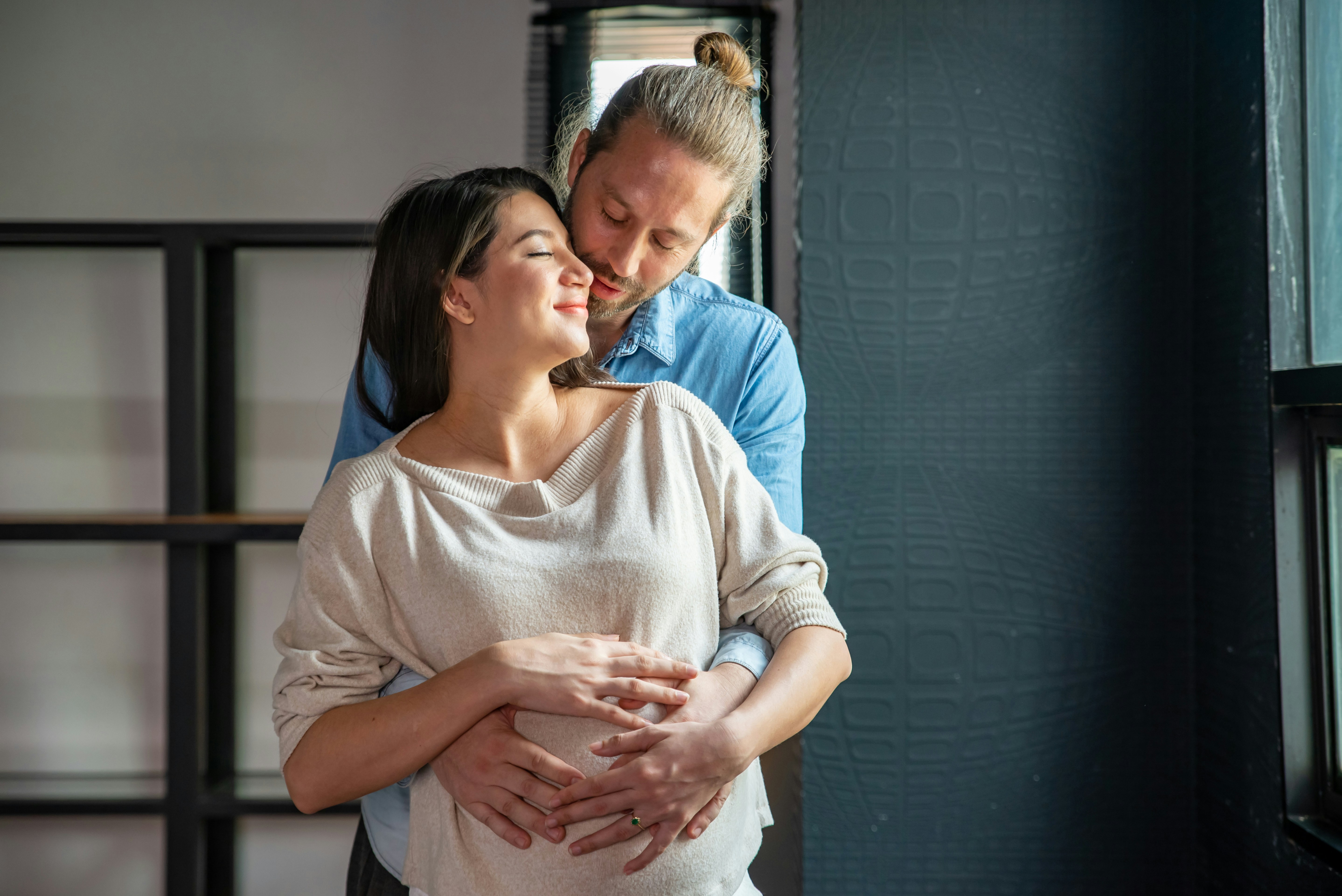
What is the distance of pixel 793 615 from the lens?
3.90 ft

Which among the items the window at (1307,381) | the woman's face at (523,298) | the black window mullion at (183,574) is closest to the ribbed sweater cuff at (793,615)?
the woman's face at (523,298)

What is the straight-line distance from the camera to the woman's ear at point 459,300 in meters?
1.26

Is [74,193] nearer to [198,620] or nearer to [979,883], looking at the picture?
[198,620]

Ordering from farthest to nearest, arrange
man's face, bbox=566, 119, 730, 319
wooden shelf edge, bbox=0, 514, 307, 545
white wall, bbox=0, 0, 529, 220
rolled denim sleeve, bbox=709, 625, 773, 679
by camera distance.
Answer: white wall, bbox=0, 0, 529, 220 < wooden shelf edge, bbox=0, 514, 307, 545 < man's face, bbox=566, 119, 730, 319 < rolled denim sleeve, bbox=709, 625, 773, 679

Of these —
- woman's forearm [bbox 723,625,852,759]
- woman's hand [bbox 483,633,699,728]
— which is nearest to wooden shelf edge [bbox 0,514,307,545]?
woman's hand [bbox 483,633,699,728]

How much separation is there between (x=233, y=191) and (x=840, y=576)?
6.08 ft

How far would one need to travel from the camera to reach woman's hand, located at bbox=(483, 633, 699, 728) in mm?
1042

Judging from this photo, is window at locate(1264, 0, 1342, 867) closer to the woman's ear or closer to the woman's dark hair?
the woman's dark hair

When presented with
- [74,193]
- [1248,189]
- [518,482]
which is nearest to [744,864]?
[518,482]

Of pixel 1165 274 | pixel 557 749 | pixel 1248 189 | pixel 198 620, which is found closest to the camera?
pixel 557 749

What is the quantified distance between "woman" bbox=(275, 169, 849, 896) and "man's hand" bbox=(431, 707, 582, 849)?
0.07 ft

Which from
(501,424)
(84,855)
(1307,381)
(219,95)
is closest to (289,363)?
(219,95)

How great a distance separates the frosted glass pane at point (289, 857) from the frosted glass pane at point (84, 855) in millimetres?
223

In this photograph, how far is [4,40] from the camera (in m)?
2.51
